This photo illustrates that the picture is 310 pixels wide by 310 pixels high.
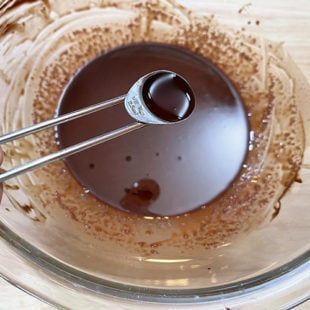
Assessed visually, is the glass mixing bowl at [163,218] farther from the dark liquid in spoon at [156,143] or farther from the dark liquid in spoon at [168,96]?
the dark liquid in spoon at [168,96]

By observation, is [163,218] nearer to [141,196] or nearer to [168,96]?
[141,196]

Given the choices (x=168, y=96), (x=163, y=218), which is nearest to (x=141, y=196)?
(x=163, y=218)

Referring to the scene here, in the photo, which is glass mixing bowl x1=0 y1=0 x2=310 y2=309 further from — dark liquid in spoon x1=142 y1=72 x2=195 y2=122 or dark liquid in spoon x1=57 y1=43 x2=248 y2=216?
dark liquid in spoon x1=142 y1=72 x2=195 y2=122

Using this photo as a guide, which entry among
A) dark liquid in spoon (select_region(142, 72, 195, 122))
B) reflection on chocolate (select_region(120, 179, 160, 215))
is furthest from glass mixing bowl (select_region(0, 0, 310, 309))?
dark liquid in spoon (select_region(142, 72, 195, 122))

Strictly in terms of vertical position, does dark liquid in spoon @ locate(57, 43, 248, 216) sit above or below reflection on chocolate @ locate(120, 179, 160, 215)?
above

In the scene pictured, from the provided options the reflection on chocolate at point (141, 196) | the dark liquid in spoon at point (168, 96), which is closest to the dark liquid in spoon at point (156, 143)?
the reflection on chocolate at point (141, 196)

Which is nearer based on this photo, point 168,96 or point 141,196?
point 168,96

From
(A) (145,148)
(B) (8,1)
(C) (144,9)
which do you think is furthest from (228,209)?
(B) (8,1)
